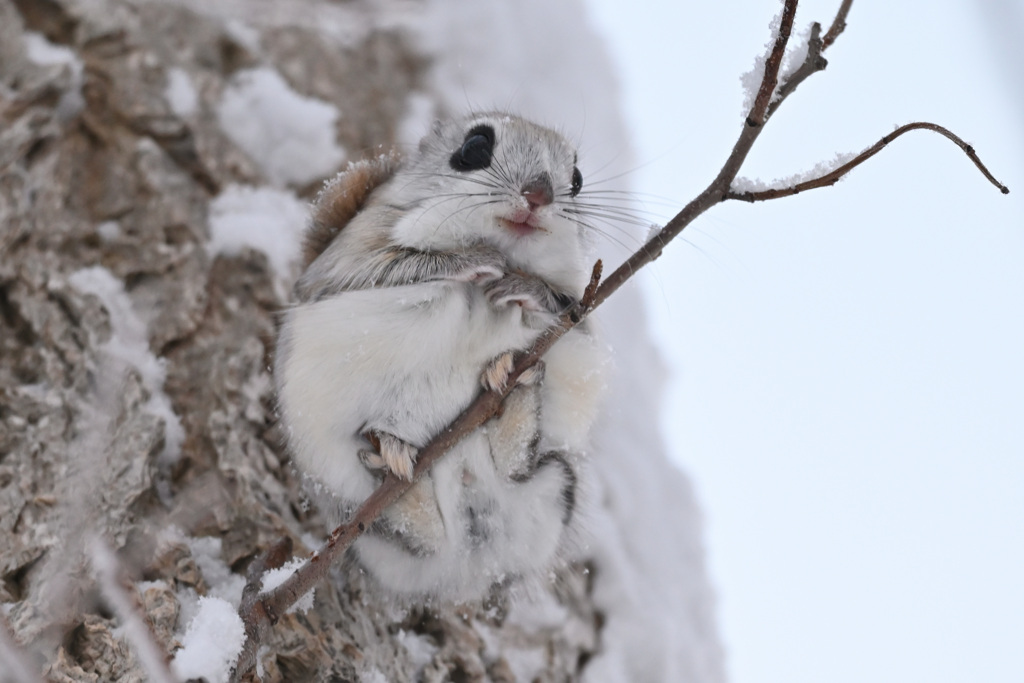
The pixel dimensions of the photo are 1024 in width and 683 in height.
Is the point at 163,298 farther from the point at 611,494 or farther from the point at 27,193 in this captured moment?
the point at 611,494

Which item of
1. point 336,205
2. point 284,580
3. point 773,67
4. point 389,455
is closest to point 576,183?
point 336,205

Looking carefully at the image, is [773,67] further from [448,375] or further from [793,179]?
[448,375]

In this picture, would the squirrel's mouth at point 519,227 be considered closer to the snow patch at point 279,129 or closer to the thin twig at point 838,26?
the thin twig at point 838,26

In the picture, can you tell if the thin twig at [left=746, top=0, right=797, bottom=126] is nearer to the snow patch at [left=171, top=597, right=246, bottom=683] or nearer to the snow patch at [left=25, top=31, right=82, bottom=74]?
the snow patch at [left=171, top=597, right=246, bottom=683]

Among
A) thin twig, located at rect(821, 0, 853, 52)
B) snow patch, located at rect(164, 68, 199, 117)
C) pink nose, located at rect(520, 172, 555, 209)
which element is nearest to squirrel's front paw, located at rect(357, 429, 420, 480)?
pink nose, located at rect(520, 172, 555, 209)

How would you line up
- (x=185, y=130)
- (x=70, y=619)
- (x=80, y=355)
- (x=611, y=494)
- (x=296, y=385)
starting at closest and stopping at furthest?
(x=70, y=619), (x=296, y=385), (x=80, y=355), (x=185, y=130), (x=611, y=494)

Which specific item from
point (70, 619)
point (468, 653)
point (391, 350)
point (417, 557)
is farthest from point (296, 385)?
point (468, 653)
